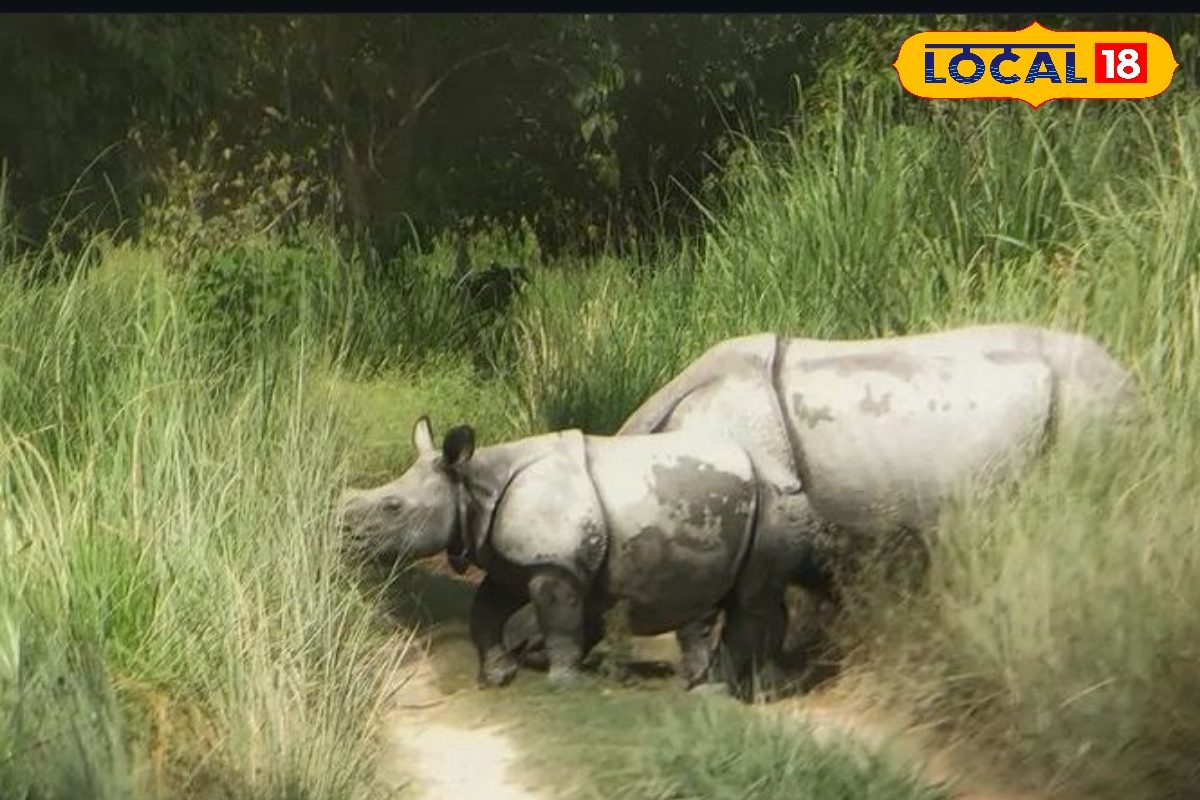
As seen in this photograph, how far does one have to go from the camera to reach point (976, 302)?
4.59m

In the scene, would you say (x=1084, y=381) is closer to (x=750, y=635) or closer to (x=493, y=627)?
(x=750, y=635)

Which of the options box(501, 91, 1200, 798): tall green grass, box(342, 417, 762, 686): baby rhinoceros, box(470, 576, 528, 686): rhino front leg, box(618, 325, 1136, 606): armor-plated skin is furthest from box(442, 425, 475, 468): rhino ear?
box(501, 91, 1200, 798): tall green grass

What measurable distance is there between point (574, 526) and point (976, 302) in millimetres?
976

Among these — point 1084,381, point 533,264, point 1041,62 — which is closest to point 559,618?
point 533,264

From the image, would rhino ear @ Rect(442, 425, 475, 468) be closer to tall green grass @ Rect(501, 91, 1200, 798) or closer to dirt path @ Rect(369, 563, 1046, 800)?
dirt path @ Rect(369, 563, 1046, 800)

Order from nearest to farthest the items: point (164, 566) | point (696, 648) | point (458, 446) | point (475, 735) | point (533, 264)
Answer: point (164, 566) → point (475, 735) → point (458, 446) → point (696, 648) → point (533, 264)

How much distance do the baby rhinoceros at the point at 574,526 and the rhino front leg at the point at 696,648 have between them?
20 millimetres

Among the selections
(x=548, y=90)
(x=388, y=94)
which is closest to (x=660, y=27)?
(x=548, y=90)

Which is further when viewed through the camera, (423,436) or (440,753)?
(423,436)

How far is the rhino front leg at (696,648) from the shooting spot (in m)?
4.22

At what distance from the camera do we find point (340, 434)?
439cm

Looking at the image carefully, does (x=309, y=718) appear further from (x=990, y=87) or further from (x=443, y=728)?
(x=990, y=87)

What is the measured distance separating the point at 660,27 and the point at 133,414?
1.19 metres

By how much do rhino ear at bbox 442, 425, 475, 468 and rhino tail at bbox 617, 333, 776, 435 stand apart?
0.32 meters
